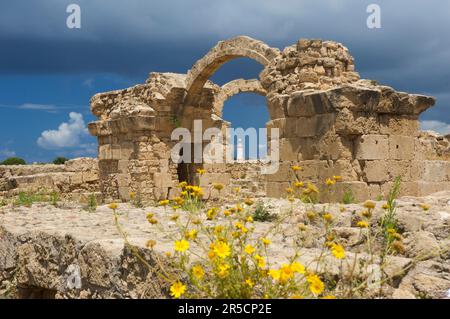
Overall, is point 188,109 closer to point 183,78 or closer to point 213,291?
point 183,78

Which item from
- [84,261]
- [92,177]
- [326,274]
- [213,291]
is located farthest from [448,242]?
[92,177]

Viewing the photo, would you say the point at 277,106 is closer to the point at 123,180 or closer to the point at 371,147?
the point at 371,147

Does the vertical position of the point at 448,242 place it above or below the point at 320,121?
below

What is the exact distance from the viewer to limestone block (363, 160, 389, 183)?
825 cm

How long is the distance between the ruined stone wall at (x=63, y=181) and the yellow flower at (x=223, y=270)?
484 inches

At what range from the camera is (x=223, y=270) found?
2.51m

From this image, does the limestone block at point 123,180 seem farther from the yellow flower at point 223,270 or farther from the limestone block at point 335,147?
the yellow flower at point 223,270

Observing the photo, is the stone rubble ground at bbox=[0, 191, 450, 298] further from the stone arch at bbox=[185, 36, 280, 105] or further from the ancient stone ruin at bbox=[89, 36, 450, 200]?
the stone arch at bbox=[185, 36, 280, 105]

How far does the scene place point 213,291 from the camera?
9.20ft

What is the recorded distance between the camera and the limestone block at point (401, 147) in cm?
852

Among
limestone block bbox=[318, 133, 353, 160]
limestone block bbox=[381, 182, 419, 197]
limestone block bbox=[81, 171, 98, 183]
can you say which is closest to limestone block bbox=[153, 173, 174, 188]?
limestone block bbox=[81, 171, 98, 183]

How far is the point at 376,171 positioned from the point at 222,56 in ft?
18.1

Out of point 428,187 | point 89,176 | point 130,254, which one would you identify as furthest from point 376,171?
point 89,176

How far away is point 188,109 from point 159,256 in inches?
417
